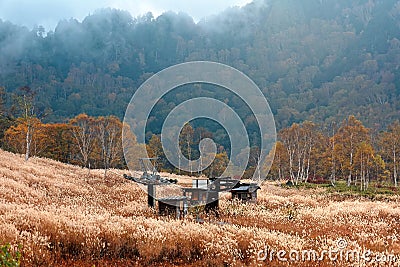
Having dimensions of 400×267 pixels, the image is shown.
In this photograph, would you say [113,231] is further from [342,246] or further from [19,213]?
[342,246]

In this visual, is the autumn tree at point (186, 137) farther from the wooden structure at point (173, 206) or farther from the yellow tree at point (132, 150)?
the wooden structure at point (173, 206)

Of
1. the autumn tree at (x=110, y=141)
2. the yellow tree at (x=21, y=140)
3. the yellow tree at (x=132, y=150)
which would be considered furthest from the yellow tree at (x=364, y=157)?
the yellow tree at (x=21, y=140)

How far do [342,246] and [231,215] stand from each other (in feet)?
19.7

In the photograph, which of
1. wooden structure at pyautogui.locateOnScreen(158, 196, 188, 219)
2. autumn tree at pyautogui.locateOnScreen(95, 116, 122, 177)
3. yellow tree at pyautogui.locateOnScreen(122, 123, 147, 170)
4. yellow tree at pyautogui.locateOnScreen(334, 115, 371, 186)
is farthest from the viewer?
yellow tree at pyautogui.locateOnScreen(122, 123, 147, 170)

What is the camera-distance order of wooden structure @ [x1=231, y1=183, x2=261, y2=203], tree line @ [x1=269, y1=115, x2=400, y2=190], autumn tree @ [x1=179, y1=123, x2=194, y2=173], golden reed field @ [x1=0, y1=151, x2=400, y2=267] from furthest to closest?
1. autumn tree @ [x1=179, y1=123, x2=194, y2=173]
2. tree line @ [x1=269, y1=115, x2=400, y2=190]
3. wooden structure @ [x1=231, y1=183, x2=261, y2=203]
4. golden reed field @ [x1=0, y1=151, x2=400, y2=267]

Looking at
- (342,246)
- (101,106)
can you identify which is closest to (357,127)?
(342,246)

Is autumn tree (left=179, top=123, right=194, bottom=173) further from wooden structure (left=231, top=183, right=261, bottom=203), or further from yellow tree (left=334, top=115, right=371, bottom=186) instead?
wooden structure (left=231, top=183, right=261, bottom=203)

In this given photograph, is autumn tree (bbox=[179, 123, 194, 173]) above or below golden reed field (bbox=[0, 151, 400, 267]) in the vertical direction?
above

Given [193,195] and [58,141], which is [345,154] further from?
[58,141]

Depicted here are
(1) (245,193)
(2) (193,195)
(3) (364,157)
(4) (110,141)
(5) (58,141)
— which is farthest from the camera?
(5) (58,141)

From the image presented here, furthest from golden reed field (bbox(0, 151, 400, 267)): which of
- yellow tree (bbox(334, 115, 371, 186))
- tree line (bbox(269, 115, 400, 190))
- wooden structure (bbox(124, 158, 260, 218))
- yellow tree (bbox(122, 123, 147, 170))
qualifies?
yellow tree (bbox(122, 123, 147, 170))

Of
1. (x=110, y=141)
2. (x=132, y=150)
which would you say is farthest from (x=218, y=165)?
(x=110, y=141)

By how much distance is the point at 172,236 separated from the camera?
976cm

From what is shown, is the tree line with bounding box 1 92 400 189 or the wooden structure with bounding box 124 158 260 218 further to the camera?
the tree line with bounding box 1 92 400 189
